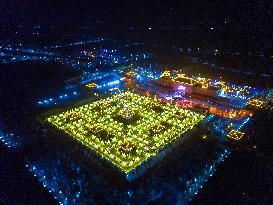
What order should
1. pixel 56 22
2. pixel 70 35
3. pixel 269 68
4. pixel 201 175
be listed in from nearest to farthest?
1. pixel 201 175
2. pixel 269 68
3. pixel 70 35
4. pixel 56 22

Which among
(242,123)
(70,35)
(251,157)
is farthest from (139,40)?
(251,157)

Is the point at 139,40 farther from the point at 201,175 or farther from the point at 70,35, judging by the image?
the point at 201,175

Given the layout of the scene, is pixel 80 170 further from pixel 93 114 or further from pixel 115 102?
pixel 115 102

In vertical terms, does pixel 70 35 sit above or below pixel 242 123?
below

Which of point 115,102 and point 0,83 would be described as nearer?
point 115,102

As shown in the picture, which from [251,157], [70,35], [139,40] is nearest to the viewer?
[251,157]

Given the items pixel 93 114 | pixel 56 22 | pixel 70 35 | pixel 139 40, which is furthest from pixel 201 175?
pixel 56 22
